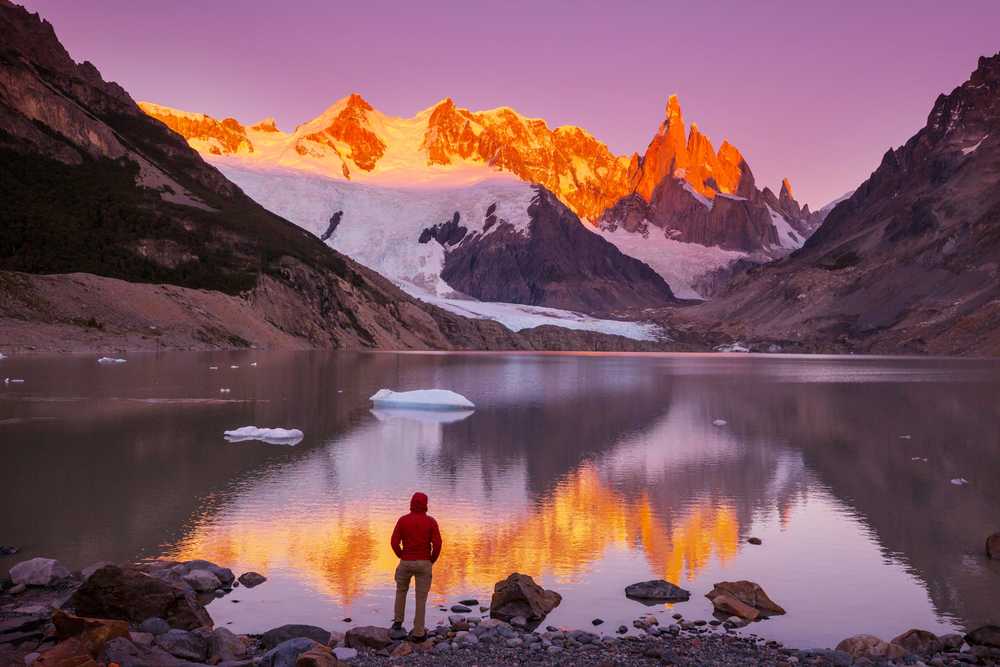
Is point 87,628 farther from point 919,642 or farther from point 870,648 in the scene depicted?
point 919,642

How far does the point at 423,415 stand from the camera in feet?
159

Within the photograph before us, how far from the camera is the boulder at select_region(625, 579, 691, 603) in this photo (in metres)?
16.2

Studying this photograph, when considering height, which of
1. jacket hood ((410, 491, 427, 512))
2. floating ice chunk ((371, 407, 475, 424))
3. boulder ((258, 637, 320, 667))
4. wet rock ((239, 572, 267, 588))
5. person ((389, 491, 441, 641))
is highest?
jacket hood ((410, 491, 427, 512))

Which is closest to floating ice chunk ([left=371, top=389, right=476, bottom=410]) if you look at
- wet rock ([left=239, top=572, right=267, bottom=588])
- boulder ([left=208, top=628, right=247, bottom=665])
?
wet rock ([left=239, top=572, right=267, bottom=588])

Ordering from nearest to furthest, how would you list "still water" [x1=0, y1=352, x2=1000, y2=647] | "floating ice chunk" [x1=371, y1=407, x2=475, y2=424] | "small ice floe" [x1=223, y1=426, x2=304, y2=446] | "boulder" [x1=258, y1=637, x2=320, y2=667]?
1. "boulder" [x1=258, y1=637, x2=320, y2=667]
2. "still water" [x1=0, y1=352, x2=1000, y2=647]
3. "small ice floe" [x1=223, y1=426, x2=304, y2=446]
4. "floating ice chunk" [x1=371, y1=407, x2=475, y2=424]

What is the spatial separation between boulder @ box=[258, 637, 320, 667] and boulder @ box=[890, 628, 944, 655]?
8.98 metres

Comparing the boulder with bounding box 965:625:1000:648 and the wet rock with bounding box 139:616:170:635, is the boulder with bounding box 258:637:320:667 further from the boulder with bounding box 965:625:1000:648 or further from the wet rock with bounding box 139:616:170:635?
the boulder with bounding box 965:625:1000:648

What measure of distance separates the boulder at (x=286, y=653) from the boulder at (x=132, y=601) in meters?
2.31

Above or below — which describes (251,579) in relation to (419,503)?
below

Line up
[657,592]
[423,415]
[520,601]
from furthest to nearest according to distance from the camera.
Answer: [423,415] → [657,592] → [520,601]

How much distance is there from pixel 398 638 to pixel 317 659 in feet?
7.50

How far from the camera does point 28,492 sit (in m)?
24.0

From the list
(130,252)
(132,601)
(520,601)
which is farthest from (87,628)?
(130,252)

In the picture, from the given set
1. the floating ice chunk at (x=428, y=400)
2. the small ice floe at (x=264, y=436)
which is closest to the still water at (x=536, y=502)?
the small ice floe at (x=264, y=436)
